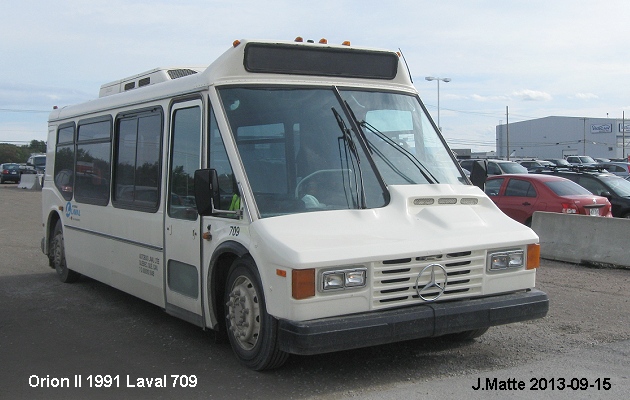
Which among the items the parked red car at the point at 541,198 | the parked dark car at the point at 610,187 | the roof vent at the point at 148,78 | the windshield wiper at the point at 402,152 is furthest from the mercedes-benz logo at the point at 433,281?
the parked dark car at the point at 610,187

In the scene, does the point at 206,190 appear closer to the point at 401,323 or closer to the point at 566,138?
the point at 401,323

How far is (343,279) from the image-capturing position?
17.6 feet

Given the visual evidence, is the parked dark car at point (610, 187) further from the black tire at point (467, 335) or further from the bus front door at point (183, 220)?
→ the bus front door at point (183, 220)

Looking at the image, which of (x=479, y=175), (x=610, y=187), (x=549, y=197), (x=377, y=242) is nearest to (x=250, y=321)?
(x=377, y=242)

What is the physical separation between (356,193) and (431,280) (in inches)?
38.6

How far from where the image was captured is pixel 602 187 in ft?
54.8

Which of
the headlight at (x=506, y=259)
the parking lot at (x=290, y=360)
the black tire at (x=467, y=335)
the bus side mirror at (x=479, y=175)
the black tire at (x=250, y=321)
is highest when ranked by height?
the bus side mirror at (x=479, y=175)

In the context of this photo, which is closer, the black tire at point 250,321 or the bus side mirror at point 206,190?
the black tire at point 250,321

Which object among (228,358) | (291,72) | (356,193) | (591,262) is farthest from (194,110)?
(591,262)

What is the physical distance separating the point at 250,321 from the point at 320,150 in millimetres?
1564

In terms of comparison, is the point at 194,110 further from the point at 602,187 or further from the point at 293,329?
the point at 602,187

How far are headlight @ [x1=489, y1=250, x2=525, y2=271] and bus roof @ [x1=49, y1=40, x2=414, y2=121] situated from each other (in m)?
2.06

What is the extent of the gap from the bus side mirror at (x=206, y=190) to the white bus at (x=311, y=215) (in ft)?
0.04

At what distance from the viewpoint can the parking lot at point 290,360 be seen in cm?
557
